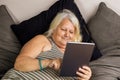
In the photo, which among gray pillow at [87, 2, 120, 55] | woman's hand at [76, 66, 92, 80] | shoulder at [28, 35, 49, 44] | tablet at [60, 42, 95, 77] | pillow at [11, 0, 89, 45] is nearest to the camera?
tablet at [60, 42, 95, 77]

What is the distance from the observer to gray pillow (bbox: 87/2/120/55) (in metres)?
2.03

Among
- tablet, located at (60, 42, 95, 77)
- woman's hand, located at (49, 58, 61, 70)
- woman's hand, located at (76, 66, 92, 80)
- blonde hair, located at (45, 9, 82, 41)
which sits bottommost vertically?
woman's hand, located at (76, 66, 92, 80)

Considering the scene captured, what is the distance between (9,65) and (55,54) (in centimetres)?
47

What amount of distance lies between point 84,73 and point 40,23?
0.69 m

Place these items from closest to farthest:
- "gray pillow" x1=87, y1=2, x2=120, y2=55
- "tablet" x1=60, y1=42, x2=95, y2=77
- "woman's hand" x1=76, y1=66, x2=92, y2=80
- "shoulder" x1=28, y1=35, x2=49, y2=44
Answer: "tablet" x1=60, y1=42, x2=95, y2=77 → "woman's hand" x1=76, y1=66, x2=92, y2=80 → "shoulder" x1=28, y1=35, x2=49, y2=44 → "gray pillow" x1=87, y1=2, x2=120, y2=55

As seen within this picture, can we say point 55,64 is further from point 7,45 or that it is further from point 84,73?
point 7,45

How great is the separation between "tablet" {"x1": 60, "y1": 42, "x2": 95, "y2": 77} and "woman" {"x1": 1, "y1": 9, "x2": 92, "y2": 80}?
0.16ft

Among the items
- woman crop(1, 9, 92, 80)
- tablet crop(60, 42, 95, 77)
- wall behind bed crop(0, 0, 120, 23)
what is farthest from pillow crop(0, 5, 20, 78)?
tablet crop(60, 42, 95, 77)

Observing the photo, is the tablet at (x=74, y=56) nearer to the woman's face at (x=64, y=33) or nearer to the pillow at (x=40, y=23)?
the woman's face at (x=64, y=33)

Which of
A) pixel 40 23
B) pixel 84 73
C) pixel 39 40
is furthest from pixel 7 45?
pixel 84 73

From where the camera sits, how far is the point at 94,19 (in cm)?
214

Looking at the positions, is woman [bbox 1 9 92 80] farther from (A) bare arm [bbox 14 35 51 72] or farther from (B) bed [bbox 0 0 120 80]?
(B) bed [bbox 0 0 120 80]

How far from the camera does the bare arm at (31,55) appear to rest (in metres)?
1.68

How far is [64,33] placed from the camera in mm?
1843
